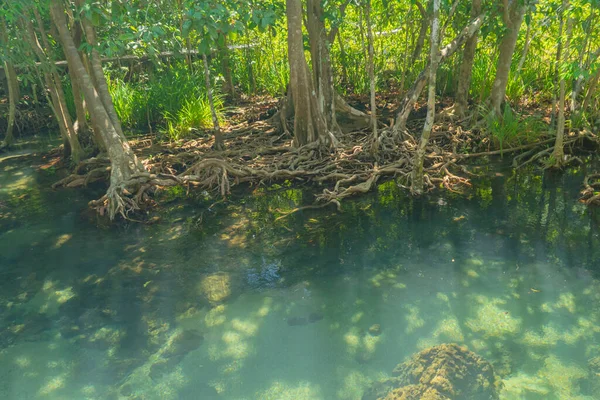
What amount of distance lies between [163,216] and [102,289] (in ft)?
5.77

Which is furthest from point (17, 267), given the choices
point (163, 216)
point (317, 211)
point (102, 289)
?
point (317, 211)

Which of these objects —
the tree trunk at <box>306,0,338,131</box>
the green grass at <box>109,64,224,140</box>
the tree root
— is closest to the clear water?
the tree root

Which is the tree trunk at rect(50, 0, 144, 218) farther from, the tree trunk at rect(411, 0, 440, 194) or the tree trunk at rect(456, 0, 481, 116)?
the tree trunk at rect(456, 0, 481, 116)

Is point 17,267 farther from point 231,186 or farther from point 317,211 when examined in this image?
point 317,211

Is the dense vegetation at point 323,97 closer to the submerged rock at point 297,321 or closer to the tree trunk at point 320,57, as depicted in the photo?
the tree trunk at point 320,57

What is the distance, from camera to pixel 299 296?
4.43 m

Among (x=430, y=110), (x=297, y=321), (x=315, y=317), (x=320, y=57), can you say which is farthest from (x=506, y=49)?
(x=297, y=321)

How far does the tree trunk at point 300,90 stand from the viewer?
270 inches

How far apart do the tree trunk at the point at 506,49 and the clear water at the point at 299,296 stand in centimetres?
185

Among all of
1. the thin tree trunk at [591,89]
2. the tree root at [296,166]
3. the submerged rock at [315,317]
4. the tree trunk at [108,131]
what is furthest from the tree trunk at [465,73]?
the submerged rock at [315,317]

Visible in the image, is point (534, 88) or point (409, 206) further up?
point (534, 88)

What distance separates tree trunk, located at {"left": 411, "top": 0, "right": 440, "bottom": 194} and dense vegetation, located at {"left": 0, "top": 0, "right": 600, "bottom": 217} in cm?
2

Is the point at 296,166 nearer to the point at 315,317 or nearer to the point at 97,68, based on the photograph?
the point at 97,68

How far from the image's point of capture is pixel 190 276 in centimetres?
489
